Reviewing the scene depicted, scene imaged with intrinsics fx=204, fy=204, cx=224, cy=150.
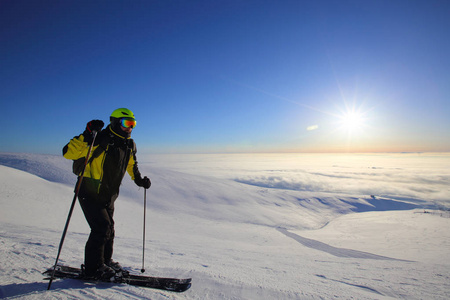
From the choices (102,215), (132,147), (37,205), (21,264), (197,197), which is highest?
(132,147)

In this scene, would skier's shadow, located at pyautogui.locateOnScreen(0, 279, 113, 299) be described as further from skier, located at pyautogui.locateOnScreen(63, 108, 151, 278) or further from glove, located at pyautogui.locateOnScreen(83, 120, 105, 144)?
glove, located at pyautogui.locateOnScreen(83, 120, 105, 144)

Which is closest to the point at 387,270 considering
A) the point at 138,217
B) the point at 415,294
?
the point at 415,294

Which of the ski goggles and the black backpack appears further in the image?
the ski goggles

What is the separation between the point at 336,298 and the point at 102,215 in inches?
133

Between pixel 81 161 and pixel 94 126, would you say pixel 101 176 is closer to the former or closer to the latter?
pixel 81 161

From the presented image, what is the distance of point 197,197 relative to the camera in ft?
83.8

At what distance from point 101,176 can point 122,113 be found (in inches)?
37.9

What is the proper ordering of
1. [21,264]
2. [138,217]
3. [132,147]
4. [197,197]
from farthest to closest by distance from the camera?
1. [197,197]
2. [138,217]
3. [132,147]
4. [21,264]

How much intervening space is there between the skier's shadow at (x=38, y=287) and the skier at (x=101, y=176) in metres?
0.14

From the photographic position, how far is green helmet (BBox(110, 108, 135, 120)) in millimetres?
3029

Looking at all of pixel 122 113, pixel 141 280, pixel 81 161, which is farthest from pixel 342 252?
pixel 81 161

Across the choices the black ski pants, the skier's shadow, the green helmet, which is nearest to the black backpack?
the black ski pants

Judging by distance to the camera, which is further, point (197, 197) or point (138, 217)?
point (197, 197)

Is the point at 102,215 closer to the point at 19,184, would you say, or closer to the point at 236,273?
the point at 236,273
